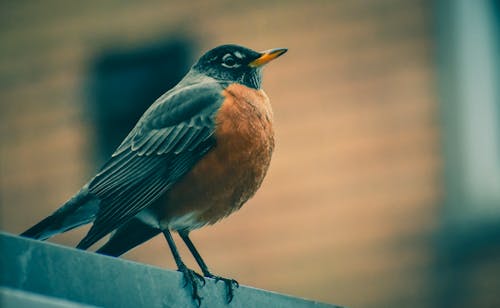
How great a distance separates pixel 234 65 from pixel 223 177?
0.73 meters

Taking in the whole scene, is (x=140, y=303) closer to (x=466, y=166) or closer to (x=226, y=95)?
(x=226, y=95)

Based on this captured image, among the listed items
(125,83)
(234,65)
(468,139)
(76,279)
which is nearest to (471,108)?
(468,139)

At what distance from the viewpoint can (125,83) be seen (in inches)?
281

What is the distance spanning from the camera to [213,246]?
20.4ft

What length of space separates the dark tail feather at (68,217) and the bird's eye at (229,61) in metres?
0.89

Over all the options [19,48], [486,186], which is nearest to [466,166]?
[486,186]

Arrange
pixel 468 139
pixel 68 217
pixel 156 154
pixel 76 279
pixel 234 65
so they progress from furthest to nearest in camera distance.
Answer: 1. pixel 468 139
2. pixel 234 65
3. pixel 156 154
4. pixel 68 217
5. pixel 76 279

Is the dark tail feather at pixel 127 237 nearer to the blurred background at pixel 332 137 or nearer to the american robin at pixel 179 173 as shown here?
the american robin at pixel 179 173

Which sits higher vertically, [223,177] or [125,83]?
[223,177]

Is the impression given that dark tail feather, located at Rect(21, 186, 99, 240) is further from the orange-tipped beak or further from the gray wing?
the orange-tipped beak

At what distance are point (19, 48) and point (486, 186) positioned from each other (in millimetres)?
4023

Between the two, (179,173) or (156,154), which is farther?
(156,154)

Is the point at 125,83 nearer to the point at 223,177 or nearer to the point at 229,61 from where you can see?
the point at 229,61

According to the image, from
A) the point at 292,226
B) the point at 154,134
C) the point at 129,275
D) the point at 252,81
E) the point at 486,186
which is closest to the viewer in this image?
the point at 129,275
